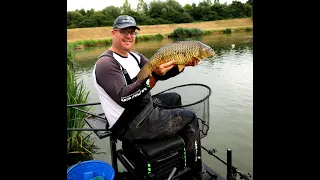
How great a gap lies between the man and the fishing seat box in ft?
0.22

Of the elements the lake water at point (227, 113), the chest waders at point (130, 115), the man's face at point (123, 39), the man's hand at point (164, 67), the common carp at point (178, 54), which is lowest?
the lake water at point (227, 113)

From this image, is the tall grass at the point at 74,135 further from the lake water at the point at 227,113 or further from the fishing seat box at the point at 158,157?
the fishing seat box at the point at 158,157

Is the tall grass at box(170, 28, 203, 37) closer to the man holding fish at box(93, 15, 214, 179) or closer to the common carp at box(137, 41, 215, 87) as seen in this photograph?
the man holding fish at box(93, 15, 214, 179)

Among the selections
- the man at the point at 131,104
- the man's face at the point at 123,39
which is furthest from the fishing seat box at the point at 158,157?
the man's face at the point at 123,39

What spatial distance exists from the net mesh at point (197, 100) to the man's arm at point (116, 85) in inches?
15.2

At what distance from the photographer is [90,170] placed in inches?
90.5

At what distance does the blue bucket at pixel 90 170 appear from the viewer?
223 cm

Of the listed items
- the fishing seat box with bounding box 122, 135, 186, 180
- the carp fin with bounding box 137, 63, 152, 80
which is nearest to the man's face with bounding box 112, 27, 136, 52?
the carp fin with bounding box 137, 63, 152, 80

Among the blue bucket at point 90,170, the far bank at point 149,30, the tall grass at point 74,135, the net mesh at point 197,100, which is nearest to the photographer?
the blue bucket at point 90,170

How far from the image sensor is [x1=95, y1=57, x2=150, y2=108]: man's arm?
6.52ft

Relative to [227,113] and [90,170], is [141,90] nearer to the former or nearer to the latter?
[90,170]
